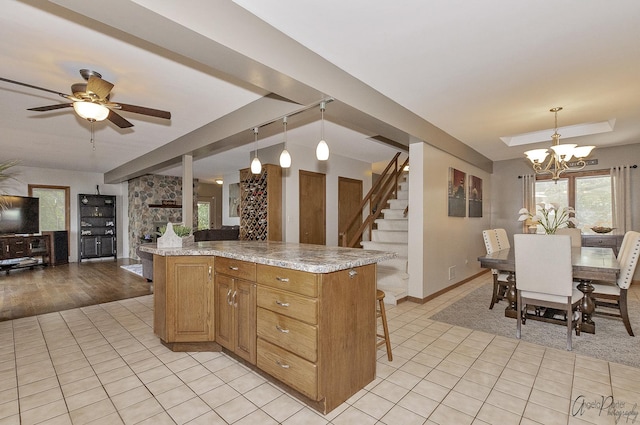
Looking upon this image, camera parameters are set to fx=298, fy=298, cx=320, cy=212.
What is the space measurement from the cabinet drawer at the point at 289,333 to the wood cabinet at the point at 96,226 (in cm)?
864

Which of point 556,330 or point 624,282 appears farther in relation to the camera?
point 556,330

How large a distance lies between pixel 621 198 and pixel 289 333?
6.68m

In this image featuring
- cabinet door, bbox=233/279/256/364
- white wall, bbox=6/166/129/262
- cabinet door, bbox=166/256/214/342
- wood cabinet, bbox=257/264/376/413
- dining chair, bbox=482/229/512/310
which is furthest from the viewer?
white wall, bbox=6/166/129/262

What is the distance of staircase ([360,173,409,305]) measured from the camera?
4324mm

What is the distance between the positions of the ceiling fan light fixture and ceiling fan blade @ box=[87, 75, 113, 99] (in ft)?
0.79

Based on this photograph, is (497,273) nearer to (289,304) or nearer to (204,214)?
(289,304)

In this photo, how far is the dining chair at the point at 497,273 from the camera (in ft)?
12.9

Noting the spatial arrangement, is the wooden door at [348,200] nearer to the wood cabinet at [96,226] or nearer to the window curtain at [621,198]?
the window curtain at [621,198]

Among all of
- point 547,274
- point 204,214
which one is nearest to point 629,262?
point 547,274

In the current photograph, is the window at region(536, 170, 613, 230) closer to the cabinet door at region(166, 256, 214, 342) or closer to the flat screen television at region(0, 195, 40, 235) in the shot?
the cabinet door at region(166, 256, 214, 342)

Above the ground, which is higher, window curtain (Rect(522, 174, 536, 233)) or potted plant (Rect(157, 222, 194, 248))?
window curtain (Rect(522, 174, 536, 233))

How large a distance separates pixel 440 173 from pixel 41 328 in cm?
551

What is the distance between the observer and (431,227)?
4395 mm

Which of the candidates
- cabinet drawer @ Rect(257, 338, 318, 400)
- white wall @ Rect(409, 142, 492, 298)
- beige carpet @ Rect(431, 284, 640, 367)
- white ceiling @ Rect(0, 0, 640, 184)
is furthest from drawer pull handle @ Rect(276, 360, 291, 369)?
white wall @ Rect(409, 142, 492, 298)
